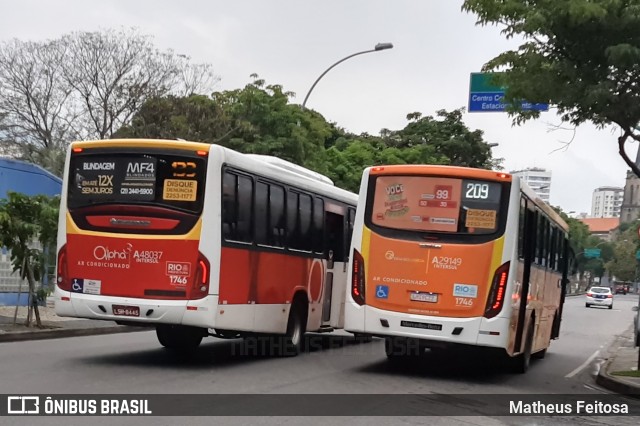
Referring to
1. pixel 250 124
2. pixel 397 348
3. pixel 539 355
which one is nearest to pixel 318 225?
pixel 397 348

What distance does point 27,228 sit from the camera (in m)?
16.4

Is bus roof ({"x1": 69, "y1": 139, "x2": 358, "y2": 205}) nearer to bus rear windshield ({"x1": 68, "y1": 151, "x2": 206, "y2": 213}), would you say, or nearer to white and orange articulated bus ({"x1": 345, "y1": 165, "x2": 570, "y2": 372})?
bus rear windshield ({"x1": 68, "y1": 151, "x2": 206, "y2": 213})

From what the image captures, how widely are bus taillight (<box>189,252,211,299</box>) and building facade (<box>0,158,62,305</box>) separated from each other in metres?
11.4

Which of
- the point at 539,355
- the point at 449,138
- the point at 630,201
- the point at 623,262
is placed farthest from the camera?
the point at 630,201

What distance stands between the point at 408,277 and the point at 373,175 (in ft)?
5.59

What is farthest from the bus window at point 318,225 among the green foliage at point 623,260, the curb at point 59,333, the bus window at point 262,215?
the green foliage at point 623,260

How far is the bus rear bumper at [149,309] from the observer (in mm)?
11594

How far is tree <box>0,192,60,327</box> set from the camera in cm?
1648

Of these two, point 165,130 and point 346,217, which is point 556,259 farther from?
point 165,130

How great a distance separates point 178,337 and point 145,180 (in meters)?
3.37

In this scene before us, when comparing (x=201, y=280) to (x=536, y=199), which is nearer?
(x=201, y=280)

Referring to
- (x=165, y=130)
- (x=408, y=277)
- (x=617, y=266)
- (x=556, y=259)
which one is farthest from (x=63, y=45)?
(x=617, y=266)

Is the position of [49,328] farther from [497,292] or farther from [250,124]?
[250,124]

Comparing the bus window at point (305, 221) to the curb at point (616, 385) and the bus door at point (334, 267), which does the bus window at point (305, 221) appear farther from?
the curb at point (616, 385)
